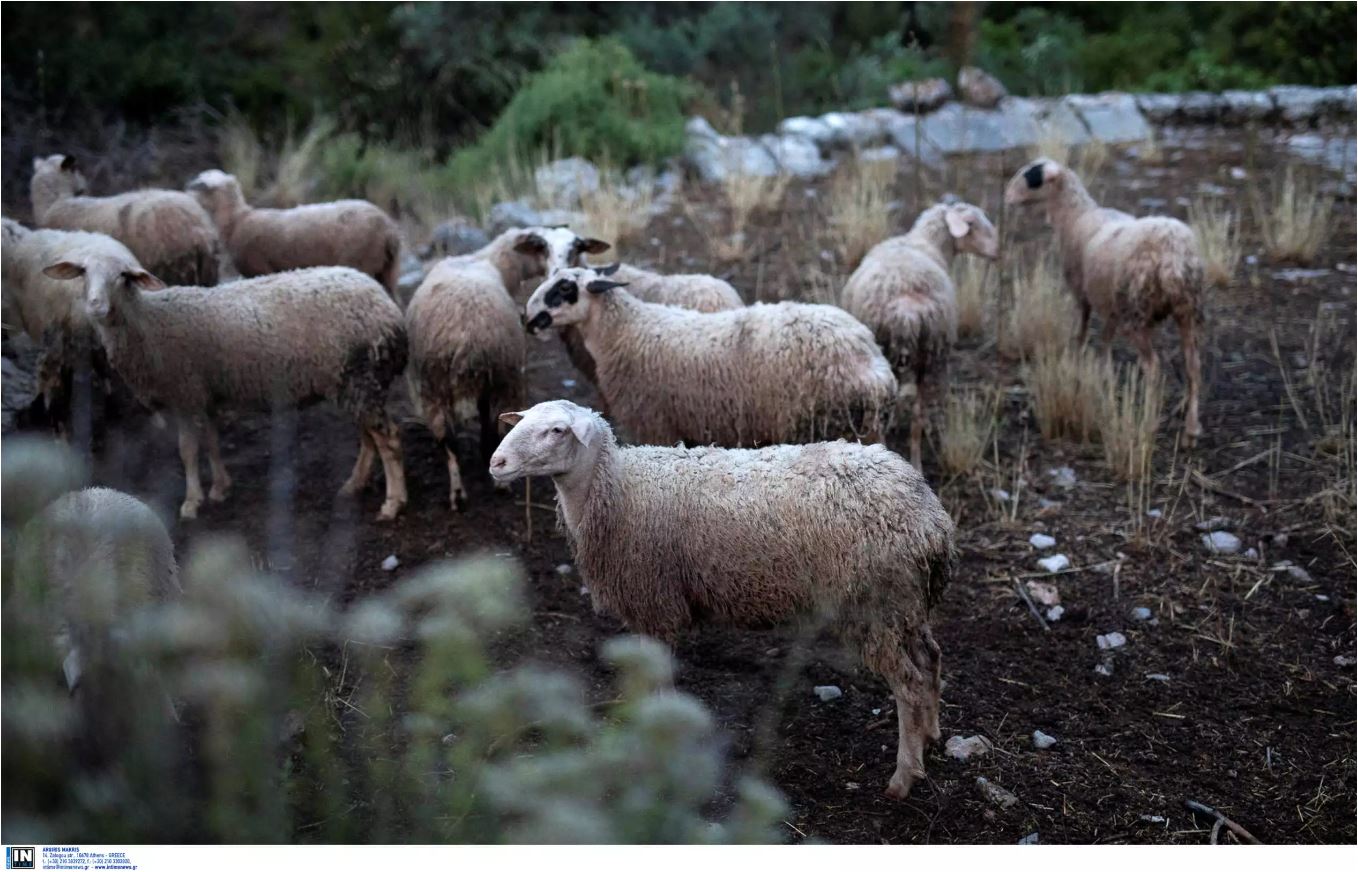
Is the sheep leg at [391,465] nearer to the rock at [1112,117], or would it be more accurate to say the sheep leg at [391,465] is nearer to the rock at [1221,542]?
the rock at [1221,542]

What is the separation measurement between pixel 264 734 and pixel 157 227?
6.48 m

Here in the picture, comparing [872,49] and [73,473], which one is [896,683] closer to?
[73,473]

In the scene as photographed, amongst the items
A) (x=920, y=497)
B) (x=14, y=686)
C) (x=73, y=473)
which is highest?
(x=73, y=473)

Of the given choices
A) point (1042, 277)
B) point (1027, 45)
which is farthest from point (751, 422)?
point (1027, 45)

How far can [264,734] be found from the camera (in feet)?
5.33

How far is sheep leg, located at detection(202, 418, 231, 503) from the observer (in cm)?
605

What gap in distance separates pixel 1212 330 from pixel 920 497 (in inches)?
196

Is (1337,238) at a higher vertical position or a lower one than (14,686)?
lower

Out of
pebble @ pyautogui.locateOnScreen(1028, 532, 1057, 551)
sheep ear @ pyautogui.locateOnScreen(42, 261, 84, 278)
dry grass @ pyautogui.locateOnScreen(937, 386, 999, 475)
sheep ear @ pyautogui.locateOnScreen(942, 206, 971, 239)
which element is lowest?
pebble @ pyautogui.locateOnScreen(1028, 532, 1057, 551)

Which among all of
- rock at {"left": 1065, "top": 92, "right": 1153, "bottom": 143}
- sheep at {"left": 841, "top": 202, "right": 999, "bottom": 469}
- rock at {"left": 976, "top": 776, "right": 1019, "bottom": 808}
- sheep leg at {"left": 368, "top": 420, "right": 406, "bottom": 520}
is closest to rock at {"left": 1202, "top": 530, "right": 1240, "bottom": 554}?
sheep at {"left": 841, "top": 202, "right": 999, "bottom": 469}

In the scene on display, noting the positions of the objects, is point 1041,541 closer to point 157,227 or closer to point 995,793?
point 995,793

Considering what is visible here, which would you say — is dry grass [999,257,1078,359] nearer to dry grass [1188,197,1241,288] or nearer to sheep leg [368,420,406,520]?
dry grass [1188,197,1241,288]

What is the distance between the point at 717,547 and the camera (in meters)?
→ 3.99

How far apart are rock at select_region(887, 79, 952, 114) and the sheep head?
1021 centimetres
